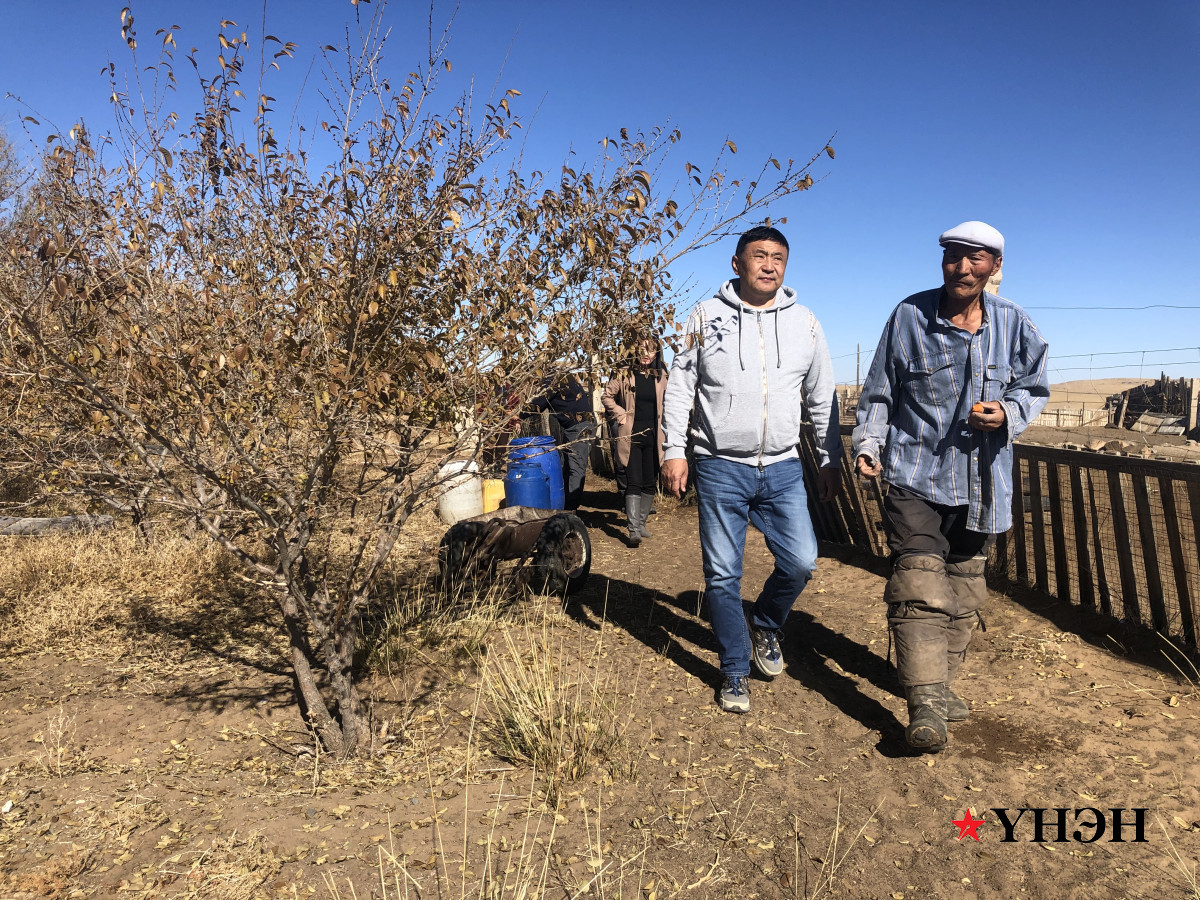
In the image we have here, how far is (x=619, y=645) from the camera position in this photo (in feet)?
13.6

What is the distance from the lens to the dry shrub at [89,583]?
13.7 feet

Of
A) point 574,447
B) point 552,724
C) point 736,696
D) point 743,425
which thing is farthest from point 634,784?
point 574,447

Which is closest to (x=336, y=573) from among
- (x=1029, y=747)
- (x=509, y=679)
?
(x=509, y=679)

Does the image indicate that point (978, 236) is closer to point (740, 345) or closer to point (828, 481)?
point (740, 345)

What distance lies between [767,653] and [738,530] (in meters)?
0.68

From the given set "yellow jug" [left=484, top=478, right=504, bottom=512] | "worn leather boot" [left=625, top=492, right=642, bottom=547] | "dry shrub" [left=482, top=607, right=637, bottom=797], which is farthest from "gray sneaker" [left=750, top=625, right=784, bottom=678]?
"yellow jug" [left=484, top=478, right=504, bottom=512]

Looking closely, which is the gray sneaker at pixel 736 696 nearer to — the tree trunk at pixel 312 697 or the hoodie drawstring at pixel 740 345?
the hoodie drawstring at pixel 740 345

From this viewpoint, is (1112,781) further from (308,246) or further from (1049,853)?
(308,246)

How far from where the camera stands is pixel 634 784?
2.75 metres

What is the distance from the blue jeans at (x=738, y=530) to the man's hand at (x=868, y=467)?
250 mm

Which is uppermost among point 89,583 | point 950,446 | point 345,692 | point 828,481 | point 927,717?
point 950,446

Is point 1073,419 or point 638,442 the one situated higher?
point 638,442

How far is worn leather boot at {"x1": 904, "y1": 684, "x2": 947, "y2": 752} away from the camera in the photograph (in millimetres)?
2760

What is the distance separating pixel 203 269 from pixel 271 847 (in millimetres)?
1799
